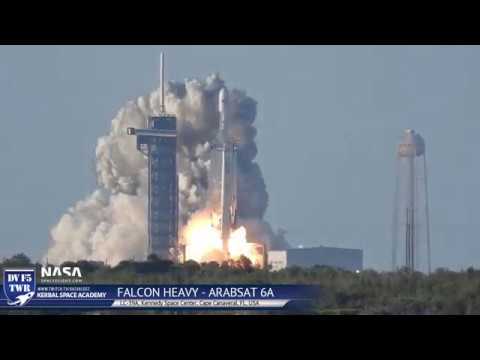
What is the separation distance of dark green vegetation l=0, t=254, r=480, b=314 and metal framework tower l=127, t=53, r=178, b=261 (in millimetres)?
27075

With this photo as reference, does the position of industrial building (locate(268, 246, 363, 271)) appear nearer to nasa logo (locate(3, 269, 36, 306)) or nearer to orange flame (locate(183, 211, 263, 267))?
orange flame (locate(183, 211, 263, 267))

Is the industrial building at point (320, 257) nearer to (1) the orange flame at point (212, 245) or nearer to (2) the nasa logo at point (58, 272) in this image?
(1) the orange flame at point (212, 245)

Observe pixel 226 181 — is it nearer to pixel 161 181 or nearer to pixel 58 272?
pixel 161 181

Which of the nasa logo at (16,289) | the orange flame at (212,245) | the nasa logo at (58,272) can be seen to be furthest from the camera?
the orange flame at (212,245)

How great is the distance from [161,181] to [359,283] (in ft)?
142

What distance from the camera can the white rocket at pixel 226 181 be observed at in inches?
3994

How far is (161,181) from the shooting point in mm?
110375

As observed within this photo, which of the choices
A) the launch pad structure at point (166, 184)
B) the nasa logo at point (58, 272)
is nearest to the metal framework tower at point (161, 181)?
the launch pad structure at point (166, 184)

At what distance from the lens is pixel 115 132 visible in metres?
117

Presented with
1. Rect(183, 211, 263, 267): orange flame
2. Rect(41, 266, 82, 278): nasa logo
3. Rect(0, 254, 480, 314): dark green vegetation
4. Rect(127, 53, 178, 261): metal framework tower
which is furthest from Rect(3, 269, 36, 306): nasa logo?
Rect(127, 53, 178, 261): metal framework tower

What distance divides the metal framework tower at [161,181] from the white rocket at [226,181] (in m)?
6.23
